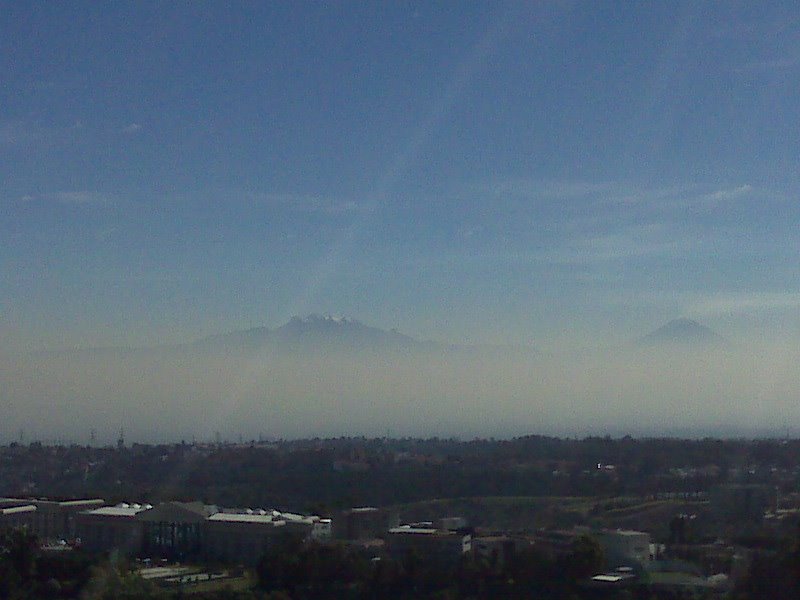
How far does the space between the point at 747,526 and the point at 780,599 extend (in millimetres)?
7941

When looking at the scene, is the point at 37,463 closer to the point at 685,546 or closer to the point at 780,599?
the point at 685,546

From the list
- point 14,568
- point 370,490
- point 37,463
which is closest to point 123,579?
point 14,568

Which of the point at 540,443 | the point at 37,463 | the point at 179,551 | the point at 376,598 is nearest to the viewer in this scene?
the point at 376,598

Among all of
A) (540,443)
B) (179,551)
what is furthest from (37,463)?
(179,551)

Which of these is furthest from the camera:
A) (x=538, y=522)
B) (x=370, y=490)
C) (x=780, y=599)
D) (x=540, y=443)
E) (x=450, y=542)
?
(x=540, y=443)

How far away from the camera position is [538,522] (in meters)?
26.4

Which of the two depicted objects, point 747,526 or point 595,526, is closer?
point 747,526

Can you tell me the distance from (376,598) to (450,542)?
3.25m

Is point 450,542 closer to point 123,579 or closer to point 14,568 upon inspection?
point 123,579

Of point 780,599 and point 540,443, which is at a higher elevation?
point 540,443

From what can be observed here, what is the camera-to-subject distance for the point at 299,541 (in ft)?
63.9

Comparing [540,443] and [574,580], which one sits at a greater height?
[540,443]

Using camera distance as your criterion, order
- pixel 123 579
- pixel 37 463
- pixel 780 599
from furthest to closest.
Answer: pixel 37 463, pixel 123 579, pixel 780 599

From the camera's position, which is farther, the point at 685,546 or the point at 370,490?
the point at 370,490
